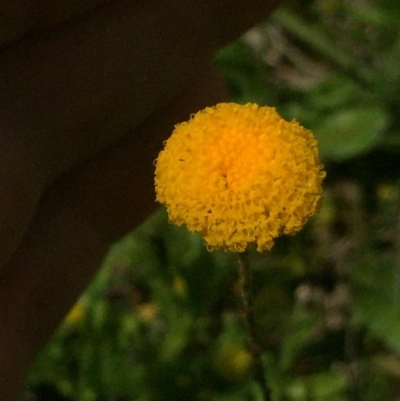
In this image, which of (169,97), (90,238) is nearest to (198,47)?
(169,97)

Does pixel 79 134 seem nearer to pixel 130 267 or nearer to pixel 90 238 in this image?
pixel 90 238

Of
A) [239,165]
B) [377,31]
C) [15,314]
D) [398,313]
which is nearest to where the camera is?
[239,165]

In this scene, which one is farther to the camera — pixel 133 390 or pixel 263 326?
pixel 263 326

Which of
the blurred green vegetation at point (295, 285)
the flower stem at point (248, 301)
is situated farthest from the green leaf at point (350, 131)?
the flower stem at point (248, 301)

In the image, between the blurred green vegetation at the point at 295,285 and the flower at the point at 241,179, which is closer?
the flower at the point at 241,179

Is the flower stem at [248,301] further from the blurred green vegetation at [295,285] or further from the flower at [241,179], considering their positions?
the blurred green vegetation at [295,285]

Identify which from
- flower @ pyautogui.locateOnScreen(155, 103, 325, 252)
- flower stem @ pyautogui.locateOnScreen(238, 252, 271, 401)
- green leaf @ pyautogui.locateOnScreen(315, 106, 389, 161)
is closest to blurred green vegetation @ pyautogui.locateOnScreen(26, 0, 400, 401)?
green leaf @ pyautogui.locateOnScreen(315, 106, 389, 161)

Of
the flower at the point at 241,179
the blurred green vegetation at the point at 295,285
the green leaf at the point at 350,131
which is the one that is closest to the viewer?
the flower at the point at 241,179
